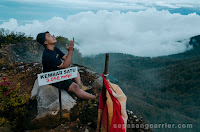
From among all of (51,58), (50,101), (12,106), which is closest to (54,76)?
(51,58)

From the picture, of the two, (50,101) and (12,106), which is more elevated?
(50,101)

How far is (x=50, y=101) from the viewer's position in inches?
178

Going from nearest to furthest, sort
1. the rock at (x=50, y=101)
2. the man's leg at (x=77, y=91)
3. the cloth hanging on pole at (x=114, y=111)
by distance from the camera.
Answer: the cloth hanging on pole at (x=114, y=111) → the rock at (x=50, y=101) → the man's leg at (x=77, y=91)

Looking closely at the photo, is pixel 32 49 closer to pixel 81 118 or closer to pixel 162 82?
pixel 81 118

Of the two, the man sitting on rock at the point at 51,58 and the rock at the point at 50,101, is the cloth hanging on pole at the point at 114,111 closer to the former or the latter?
the man sitting on rock at the point at 51,58

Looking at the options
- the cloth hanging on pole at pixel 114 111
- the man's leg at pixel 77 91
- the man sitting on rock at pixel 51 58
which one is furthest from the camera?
the man's leg at pixel 77 91

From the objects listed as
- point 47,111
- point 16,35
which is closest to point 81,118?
point 47,111

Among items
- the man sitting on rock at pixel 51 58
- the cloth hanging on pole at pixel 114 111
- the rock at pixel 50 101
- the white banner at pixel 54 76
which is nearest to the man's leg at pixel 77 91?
the man sitting on rock at pixel 51 58

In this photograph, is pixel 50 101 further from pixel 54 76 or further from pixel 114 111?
pixel 114 111

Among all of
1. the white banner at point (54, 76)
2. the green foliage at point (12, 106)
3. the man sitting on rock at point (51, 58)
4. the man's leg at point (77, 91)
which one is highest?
the man sitting on rock at point (51, 58)

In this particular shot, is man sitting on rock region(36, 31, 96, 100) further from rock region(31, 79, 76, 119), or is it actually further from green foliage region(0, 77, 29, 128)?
green foliage region(0, 77, 29, 128)

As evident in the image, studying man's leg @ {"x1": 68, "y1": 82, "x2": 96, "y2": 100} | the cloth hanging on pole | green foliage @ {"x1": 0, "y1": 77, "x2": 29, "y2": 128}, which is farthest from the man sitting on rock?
the cloth hanging on pole

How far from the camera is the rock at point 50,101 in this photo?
443 centimetres

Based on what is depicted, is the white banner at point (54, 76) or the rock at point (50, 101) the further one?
the rock at point (50, 101)
